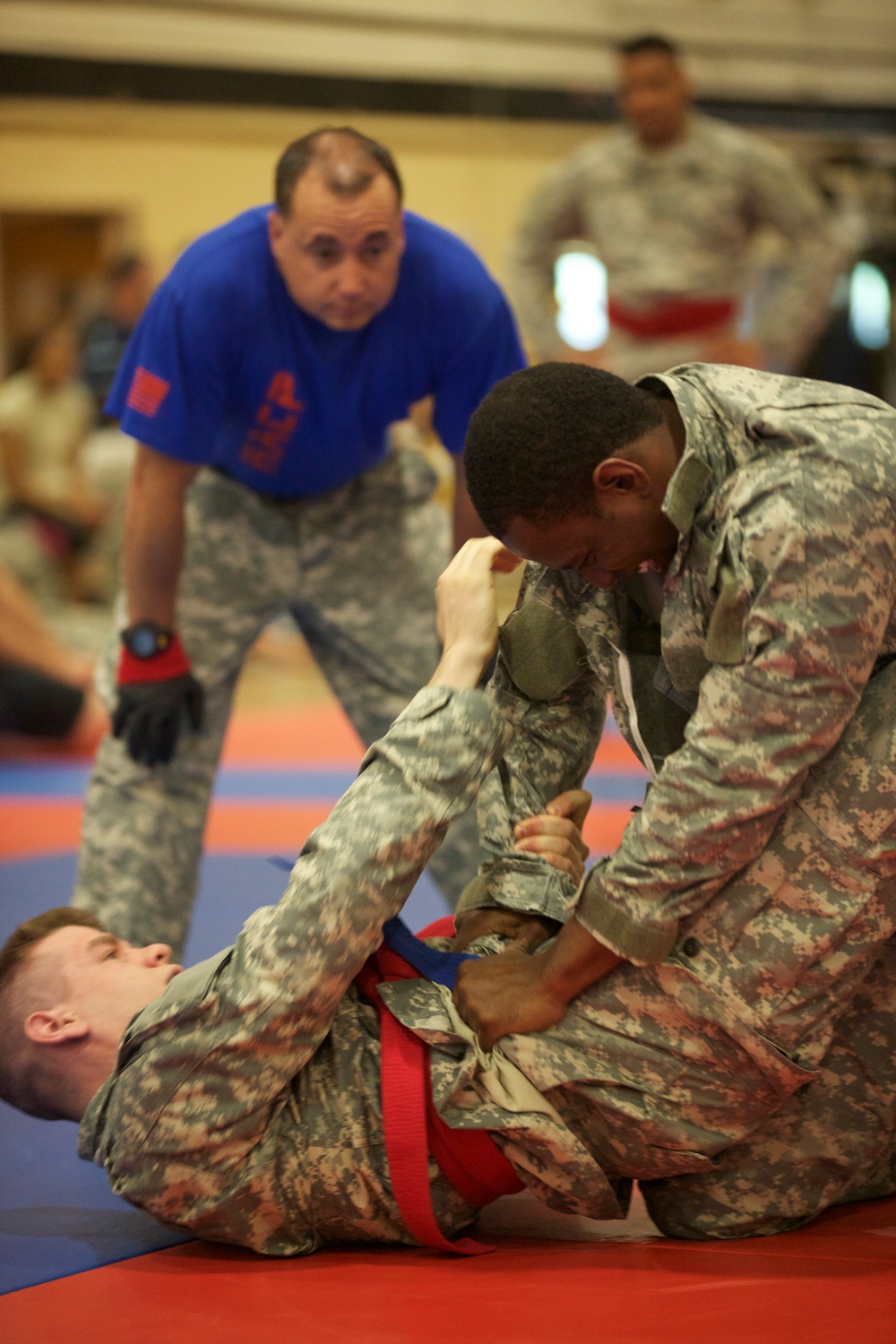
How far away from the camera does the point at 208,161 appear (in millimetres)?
10203

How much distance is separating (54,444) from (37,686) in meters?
3.00

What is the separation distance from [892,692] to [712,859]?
0.29m

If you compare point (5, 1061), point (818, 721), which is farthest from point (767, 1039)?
point (5, 1061)

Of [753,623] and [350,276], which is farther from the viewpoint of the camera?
[350,276]

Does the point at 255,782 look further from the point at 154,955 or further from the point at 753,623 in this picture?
the point at 753,623

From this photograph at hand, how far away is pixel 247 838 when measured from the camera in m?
4.45

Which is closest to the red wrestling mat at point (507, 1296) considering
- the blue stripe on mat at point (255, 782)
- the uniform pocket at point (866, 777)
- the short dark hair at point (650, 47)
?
the uniform pocket at point (866, 777)

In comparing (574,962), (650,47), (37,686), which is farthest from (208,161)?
(574,962)

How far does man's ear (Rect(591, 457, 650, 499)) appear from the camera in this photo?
165 centimetres

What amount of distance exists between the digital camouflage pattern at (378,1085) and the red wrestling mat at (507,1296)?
0.06m

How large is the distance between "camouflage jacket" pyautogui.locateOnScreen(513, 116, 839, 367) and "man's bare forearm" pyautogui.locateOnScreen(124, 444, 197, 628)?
2.89m

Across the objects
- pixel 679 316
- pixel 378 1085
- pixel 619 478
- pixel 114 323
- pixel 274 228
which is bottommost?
pixel 378 1085

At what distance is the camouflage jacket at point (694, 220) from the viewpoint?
16.5 ft

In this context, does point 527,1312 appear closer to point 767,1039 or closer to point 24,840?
point 767,1039
